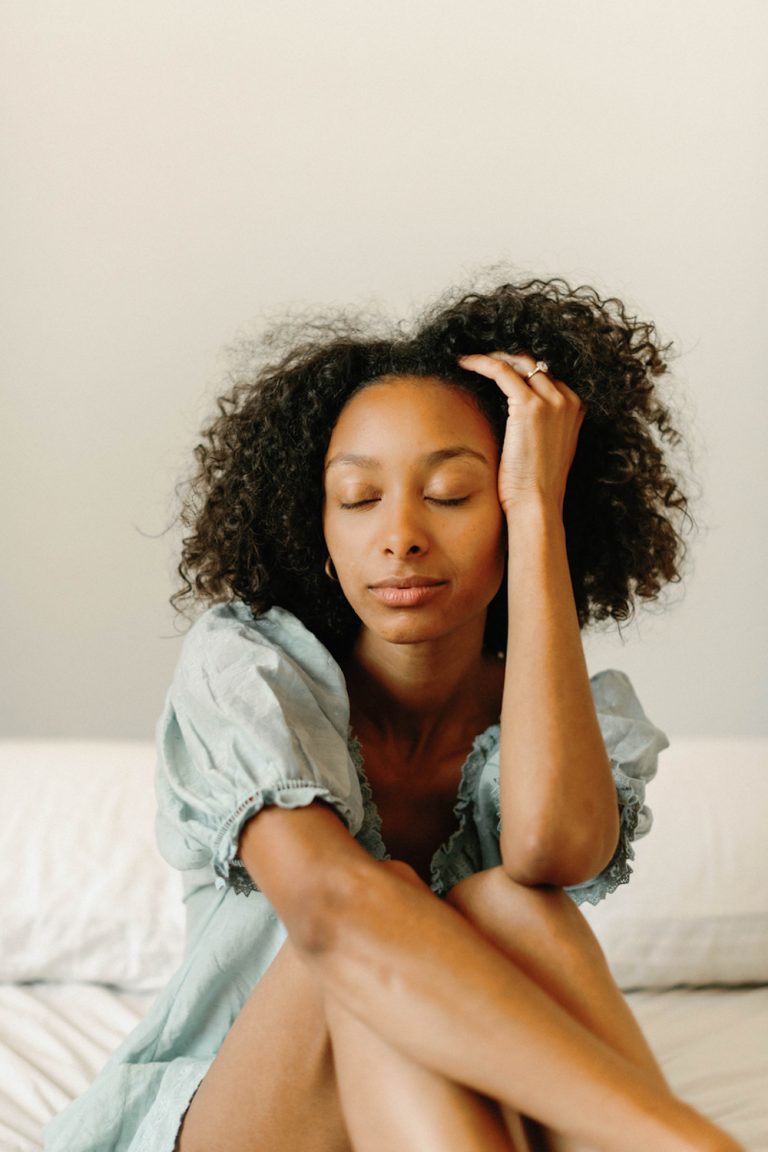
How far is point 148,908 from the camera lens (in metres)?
1.68

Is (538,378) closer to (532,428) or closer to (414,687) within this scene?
(532,428)

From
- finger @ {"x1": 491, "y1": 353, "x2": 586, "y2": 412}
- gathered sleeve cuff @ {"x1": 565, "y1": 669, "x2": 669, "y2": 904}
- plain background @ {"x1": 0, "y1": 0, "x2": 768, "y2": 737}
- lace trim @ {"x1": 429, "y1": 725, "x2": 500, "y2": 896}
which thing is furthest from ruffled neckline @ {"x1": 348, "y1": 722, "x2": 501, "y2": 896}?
plain background @ {"x1": 0, "y1": 0, "x2": 768, "y2": 737}

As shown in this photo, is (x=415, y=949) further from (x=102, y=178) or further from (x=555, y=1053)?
(x=102, y=178)

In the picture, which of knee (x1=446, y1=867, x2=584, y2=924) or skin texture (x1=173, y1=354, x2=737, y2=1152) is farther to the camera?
knee (x1=446, y1=867, x2=584, y2=924)

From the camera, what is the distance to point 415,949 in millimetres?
959

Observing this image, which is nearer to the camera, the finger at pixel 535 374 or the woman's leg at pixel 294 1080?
the woman's leg at pixel 294 1080

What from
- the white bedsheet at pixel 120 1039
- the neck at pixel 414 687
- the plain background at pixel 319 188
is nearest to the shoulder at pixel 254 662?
the neck at pixel 414 687

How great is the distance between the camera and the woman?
96 centimetres

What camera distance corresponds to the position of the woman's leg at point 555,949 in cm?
105

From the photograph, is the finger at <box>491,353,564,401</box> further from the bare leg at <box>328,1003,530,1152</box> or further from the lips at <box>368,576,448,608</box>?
the bare leg at <box>328,1003,530,1152</box>

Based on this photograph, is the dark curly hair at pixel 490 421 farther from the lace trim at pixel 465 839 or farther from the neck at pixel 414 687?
the lace trim at pixel 465 839

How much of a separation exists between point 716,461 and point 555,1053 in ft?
5.09

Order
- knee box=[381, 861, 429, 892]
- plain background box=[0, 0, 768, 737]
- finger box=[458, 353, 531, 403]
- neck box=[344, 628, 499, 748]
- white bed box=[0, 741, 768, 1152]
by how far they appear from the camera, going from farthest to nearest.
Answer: plain background box=[0, 0, 768, 737] < white bed box=[0, 741, 768, 1152] < neck box=[344, 628, 499, 748] < finger box=[458, 353, 531, 403] < knee box=[381, 861, 429, 892]

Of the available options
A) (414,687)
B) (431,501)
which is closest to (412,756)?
(414,687)
